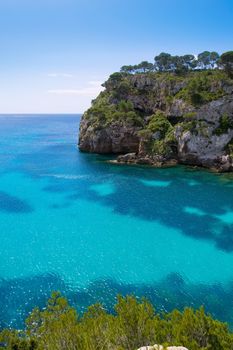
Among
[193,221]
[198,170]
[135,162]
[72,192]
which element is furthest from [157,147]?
[193,221]

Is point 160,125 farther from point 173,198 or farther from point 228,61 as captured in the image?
point 173,198

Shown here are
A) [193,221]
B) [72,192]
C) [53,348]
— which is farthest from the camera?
[72,192]

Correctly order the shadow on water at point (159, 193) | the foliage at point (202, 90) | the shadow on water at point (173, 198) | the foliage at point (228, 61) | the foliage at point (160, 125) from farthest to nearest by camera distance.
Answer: the foliage at point (228, 61) → the foliage at point (160, 125) → the foliage at point (202, 90) → the shadow on water at point (159, 193) → the shadow on water at point (173, 198)

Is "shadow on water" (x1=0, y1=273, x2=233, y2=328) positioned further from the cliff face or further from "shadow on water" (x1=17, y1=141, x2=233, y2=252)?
the cliff face

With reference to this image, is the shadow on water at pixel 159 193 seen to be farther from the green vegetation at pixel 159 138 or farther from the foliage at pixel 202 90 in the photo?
the foliage at pixel 202 90

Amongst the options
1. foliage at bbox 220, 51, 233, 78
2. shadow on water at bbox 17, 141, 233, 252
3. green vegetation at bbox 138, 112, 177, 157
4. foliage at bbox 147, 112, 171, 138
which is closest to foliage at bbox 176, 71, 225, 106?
foliage at bbox 220, 51, 233, 78

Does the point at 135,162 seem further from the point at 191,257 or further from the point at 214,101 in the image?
the point at 191,257

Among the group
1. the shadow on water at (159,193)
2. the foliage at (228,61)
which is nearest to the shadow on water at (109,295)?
the shadow on water at (159,193)

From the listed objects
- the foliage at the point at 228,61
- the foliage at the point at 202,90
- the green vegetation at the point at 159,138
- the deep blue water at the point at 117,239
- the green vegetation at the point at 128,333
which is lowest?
the deep blue water at the point at 117,239
